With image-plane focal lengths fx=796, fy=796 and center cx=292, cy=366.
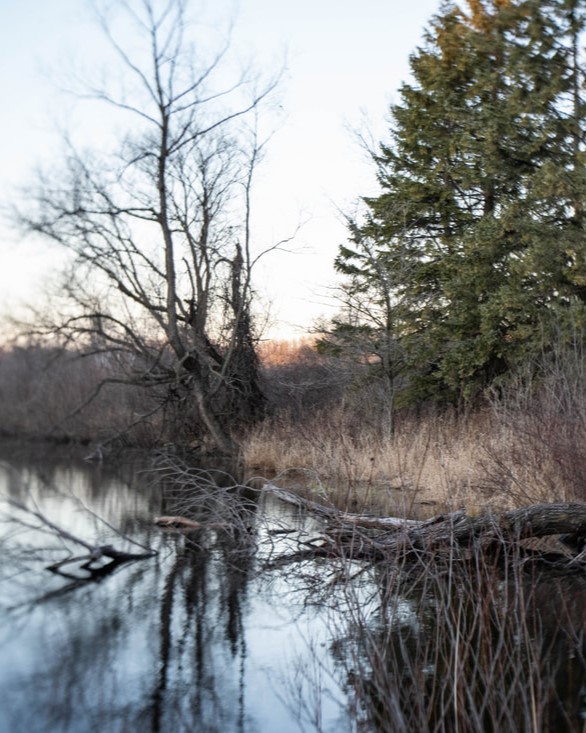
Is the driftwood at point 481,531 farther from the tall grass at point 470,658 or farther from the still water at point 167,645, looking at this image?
the still water at point 167,645

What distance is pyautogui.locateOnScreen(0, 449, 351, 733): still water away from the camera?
500cm

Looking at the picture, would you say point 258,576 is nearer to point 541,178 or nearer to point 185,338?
point 541,178

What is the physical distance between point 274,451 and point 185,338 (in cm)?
649

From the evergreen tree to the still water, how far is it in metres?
9.03

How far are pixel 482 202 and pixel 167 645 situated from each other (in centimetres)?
1533

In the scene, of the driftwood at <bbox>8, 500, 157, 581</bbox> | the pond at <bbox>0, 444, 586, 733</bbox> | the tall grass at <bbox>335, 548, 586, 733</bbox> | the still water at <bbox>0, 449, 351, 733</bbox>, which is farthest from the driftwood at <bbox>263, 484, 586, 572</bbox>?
the driftwood at <bbox>8, 500, 157, 581</bbox>

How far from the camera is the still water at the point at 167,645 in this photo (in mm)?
5000

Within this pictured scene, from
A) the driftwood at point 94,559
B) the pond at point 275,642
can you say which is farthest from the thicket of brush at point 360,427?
the driftwood at point 94,559

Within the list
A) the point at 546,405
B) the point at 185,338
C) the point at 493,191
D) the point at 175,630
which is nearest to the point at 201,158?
the point at 185,338

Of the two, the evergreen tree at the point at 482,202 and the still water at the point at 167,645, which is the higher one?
the evergreen tree at the point at 482,202

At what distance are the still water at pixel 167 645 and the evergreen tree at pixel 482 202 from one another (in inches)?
356

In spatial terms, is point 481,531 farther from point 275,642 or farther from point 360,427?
point 360,427

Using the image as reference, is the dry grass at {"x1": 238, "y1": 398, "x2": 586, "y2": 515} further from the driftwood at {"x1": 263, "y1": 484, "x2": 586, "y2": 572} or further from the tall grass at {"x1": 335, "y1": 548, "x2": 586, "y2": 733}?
the tall grass at {"x1": 335, "y1": 548, "x2": 586, "y2": 733}

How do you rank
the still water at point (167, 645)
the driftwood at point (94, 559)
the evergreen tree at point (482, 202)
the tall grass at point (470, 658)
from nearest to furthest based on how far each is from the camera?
the tall grass at point (470, 658)
the still water at point (167, 645)
the driftwood at point (94, 559)
the evergreen tree at point (482, 202)
